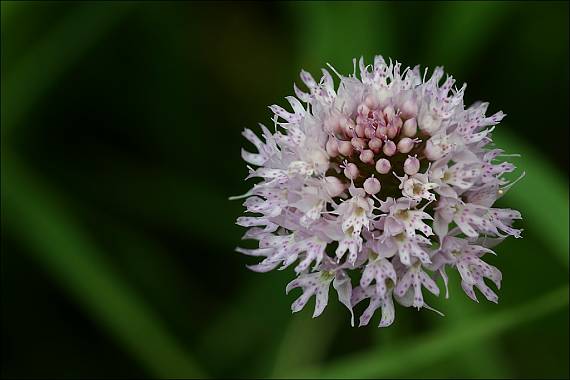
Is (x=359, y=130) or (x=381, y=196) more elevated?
(x=359, y=130)

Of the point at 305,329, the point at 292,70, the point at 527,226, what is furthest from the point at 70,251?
the point at 527,226

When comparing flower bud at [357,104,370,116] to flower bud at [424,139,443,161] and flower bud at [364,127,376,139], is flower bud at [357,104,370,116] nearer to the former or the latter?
Answer: flower bud at [364,127,376,139]

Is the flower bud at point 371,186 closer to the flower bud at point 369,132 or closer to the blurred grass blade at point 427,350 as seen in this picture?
the flower bud at point 369,132

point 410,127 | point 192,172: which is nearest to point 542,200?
point 410,127

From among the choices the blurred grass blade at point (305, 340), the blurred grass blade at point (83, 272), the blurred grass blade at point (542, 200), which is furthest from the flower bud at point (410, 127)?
the blurred grass blade at point (83, 272)

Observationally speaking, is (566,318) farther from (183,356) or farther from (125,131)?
(125,131)
